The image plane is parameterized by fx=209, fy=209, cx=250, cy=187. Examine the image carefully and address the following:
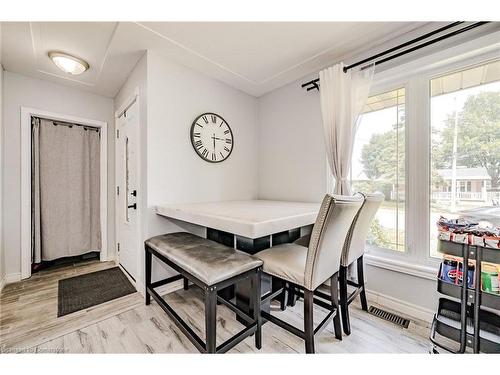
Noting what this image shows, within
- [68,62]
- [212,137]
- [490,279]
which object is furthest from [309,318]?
[68,62]

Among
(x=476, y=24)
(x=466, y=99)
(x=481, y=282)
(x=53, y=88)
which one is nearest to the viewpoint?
(x=481, y=282)

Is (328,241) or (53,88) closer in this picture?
(328,241)

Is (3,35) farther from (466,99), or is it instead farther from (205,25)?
(466,99)

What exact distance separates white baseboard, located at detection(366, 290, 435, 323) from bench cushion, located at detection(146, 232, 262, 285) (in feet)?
4.18

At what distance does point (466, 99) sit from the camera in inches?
61.0

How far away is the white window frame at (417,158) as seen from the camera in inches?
Answer: 64.2

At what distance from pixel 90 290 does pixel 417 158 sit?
128 inches

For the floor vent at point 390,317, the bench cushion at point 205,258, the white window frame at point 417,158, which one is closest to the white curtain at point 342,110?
the white window frame at point 417,158

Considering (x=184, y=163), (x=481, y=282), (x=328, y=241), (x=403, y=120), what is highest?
(x=403, y=120)

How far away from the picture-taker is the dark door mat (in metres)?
1.86

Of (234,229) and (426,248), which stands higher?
(234,229)

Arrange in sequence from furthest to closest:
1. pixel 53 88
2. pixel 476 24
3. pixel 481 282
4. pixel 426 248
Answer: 1. pixel 53 88
2. pixel 426 248
3. pixel 476 24
4. pixel 481 282

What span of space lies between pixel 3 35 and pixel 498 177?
3.88 meters
